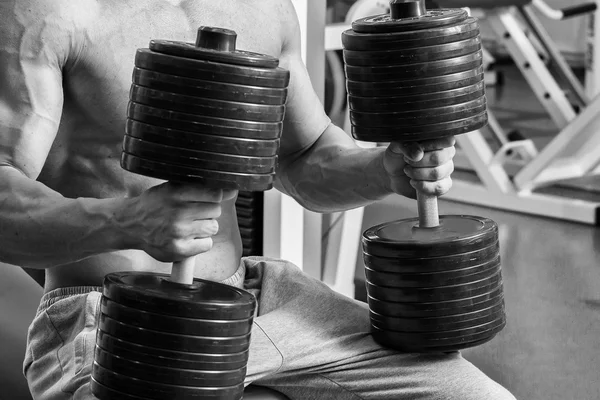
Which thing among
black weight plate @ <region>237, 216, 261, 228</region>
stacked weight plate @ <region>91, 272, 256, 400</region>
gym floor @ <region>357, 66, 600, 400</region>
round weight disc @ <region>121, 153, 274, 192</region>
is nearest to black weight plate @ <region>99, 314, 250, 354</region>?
stacked weight plate @ <region>91, 272, 256, 400</region>

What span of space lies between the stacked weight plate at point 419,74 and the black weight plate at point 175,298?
313 mm

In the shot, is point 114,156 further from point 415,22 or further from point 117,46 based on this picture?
point 415,22

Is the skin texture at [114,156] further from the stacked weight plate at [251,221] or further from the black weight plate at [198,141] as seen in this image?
the stacked weight plate at [251,221]

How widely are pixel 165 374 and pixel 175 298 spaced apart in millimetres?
81

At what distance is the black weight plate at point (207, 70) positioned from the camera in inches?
41.8

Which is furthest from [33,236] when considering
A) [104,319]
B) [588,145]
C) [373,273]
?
[588,145]

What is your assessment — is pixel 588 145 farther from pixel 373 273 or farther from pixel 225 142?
pixel 225 142

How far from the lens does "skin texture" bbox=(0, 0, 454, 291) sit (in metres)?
1.15

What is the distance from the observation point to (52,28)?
1.30 m

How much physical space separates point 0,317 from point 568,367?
143 centimetres

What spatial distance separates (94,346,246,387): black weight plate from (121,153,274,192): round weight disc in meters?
0.20

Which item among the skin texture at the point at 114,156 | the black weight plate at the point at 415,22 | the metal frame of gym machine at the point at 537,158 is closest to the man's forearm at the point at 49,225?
the skin texture at the point at 114,156

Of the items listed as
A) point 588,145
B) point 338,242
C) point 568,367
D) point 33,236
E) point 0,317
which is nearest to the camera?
point 33,236

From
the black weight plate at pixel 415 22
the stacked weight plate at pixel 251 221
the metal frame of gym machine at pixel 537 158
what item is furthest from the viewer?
the metal frame of gym machine at pixel 537 158
